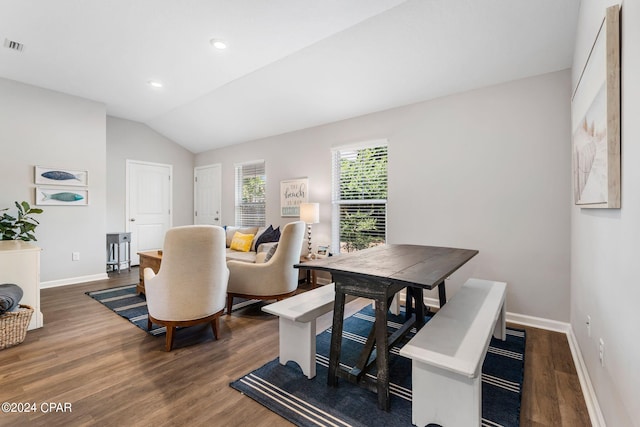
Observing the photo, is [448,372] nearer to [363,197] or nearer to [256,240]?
[363,197]

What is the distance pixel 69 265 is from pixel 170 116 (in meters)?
2.97

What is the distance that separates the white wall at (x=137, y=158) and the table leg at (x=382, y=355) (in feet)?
19.0

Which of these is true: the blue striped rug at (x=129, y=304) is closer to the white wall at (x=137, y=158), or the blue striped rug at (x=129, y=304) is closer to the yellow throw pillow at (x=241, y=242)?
the yellow throw pillow at (x=241, y=242)

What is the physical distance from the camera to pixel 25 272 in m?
2.76

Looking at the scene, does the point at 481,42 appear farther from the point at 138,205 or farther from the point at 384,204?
the point at 138,205

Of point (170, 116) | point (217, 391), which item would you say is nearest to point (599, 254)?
point (217, 391)

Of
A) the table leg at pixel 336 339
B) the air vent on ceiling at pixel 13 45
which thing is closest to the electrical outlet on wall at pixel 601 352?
the table leg at pixel 336 339

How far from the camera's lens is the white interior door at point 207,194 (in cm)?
649

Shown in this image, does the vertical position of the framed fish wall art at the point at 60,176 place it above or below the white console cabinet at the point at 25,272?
above

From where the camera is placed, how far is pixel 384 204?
4.05 metres

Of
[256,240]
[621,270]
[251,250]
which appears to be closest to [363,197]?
[256,240]

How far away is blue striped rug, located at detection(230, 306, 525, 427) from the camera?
5.40 ft

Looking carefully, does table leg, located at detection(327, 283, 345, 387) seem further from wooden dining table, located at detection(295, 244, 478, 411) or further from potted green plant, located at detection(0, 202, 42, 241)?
potted green plant, located at detection(0, 202, 42, 241)

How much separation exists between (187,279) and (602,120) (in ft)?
9.17
